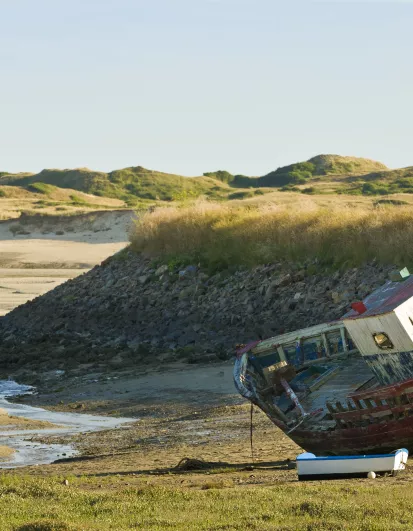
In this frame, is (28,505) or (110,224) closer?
(28,505)

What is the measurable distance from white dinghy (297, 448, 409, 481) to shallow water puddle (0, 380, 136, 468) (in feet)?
18.5

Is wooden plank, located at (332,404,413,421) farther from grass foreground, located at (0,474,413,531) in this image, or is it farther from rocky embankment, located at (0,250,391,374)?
rocky embankment, located at (0,250,391,374)

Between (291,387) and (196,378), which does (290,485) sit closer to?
(291,387)

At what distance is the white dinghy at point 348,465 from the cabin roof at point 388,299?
223cm

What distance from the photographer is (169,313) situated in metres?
37.0

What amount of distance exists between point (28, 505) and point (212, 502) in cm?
226

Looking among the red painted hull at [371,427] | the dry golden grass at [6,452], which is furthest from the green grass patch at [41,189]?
the red painted hull at [371,427]

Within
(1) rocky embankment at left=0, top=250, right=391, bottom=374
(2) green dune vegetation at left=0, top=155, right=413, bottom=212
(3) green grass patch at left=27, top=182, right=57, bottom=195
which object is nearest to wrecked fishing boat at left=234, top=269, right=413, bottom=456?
(1) rocky embankment at left=0, top=250, right=391, bottom=374

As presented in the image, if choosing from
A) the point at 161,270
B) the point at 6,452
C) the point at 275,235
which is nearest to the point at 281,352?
the point at 6,452

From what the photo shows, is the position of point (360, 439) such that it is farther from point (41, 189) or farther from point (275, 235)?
point (41, 189)

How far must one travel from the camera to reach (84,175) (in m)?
150

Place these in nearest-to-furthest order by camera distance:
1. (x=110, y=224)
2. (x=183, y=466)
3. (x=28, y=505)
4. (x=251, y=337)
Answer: (x=28, y=505), (x=183, y=466), (x=251, y=337), (x=110, y=224)

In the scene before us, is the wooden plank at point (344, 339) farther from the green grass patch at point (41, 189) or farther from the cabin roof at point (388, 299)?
the green grass patch at point (41, 189)

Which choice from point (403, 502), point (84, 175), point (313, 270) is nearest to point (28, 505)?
point (403, 502)
